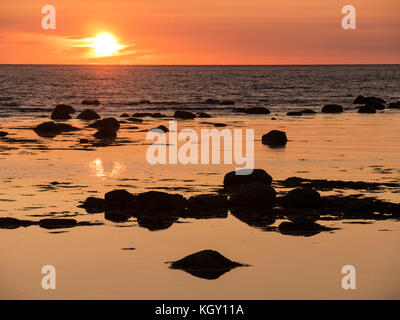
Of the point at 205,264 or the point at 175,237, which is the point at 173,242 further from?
the point at 205,264

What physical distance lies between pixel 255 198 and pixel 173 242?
5043 millimetres

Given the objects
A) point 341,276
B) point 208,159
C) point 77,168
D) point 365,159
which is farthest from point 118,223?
point 365,159

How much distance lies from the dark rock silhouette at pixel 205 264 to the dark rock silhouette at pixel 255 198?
643 cm

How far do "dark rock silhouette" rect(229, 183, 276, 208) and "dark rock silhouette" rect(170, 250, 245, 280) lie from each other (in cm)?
643

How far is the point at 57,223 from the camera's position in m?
19.1

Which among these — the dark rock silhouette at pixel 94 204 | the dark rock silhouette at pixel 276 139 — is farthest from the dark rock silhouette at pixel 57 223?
the dark rock silhouette at pixel 276 139

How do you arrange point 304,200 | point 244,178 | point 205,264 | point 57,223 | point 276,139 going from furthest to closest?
point 276,139, point 244,178, point 304,200, point 57,223, point 205,264

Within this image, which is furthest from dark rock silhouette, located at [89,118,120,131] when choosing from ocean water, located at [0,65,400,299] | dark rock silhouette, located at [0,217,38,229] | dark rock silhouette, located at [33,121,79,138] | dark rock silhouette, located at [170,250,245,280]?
dark rock silhouette, located at [170,250,245,280]

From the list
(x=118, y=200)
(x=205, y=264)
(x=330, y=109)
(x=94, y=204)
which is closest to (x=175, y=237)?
(x=205, y=264)

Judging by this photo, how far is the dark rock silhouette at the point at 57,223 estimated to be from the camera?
62.1ft

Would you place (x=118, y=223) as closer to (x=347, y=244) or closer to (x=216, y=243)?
(x=216, y=243)

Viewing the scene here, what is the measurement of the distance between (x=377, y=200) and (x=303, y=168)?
733 cm

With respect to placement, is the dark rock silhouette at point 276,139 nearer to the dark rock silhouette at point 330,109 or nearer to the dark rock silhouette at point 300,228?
the dark rock silhouette at point 300,228
